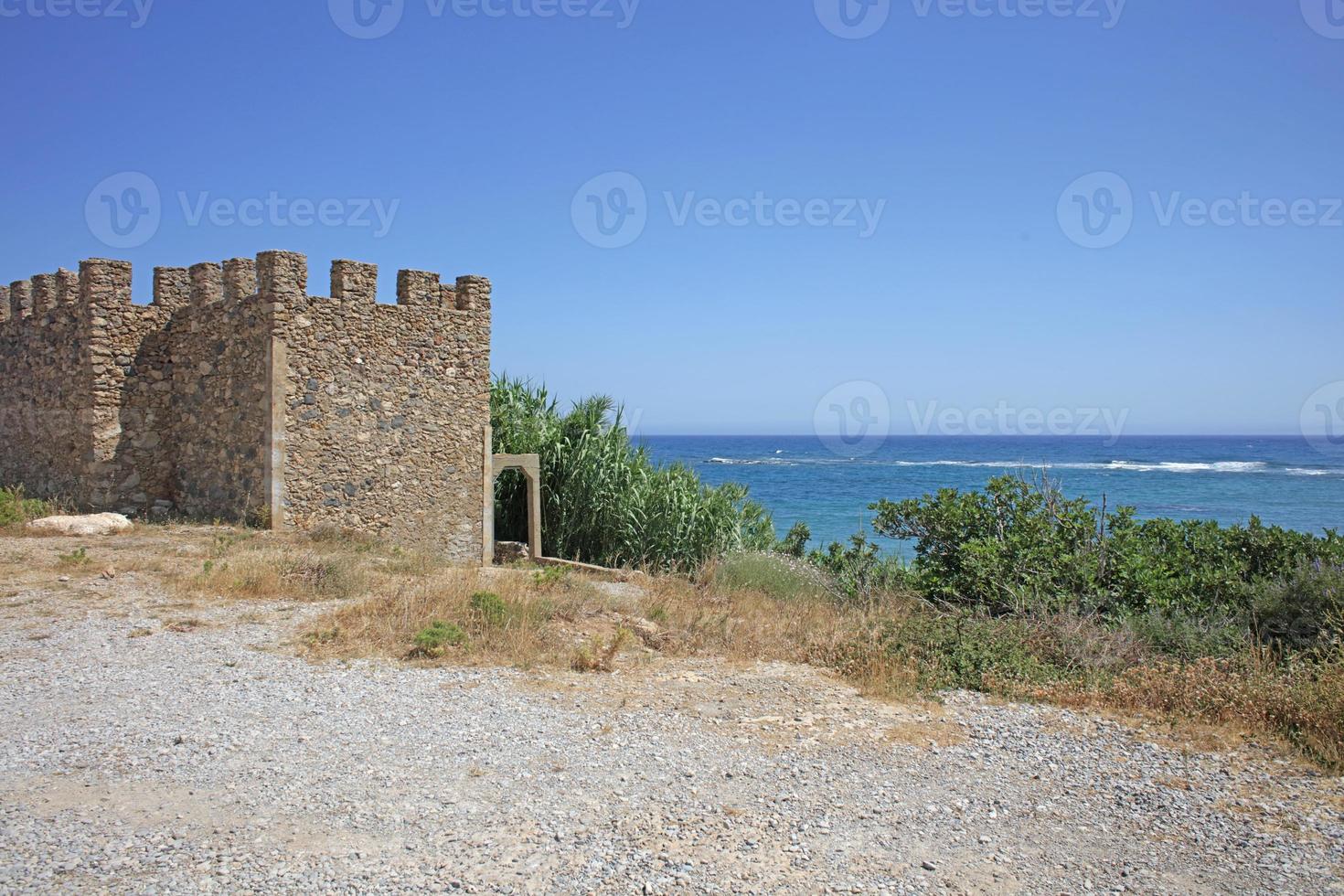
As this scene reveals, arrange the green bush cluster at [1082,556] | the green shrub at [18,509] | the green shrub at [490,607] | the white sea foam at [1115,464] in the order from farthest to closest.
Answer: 1. the white sea foam at [1115,464]
2. the green shrub at [18,509]
3. the green bush cluster at [1082,556]
4. the green shrub at [490,607]

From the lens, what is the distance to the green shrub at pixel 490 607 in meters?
7.91

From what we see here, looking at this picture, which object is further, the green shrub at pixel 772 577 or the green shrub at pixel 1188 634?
the green shrub at pixel 772 577

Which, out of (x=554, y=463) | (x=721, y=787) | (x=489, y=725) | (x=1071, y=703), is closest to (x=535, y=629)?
(x=489, y=725)

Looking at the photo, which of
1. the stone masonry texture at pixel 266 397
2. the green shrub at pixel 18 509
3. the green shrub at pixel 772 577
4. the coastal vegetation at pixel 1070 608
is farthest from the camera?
the stone masonry texture at pixel 266 397

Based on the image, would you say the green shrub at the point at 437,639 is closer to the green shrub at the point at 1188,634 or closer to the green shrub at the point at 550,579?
the green shrub at the point at 550,579

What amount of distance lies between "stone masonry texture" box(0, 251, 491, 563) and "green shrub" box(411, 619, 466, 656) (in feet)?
19.7

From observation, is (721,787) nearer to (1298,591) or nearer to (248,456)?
(1298,591)

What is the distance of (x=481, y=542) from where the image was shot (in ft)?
48.0

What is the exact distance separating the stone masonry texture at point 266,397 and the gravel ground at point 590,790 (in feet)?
19.6

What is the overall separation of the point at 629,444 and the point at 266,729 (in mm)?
12180

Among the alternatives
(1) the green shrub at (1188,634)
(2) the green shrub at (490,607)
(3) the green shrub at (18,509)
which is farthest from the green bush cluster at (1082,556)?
(3) the green shrub at (18,509)

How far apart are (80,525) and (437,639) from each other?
7.74 meters

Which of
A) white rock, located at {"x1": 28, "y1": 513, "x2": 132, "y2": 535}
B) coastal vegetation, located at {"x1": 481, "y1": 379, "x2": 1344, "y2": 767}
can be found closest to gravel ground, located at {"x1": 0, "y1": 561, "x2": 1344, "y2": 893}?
coastal vegetation, located at {"x1": 481, "y1": 379, "x2": 1344, "y2": 767}

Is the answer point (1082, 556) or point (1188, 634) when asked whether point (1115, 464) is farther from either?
point (1188, 634)
